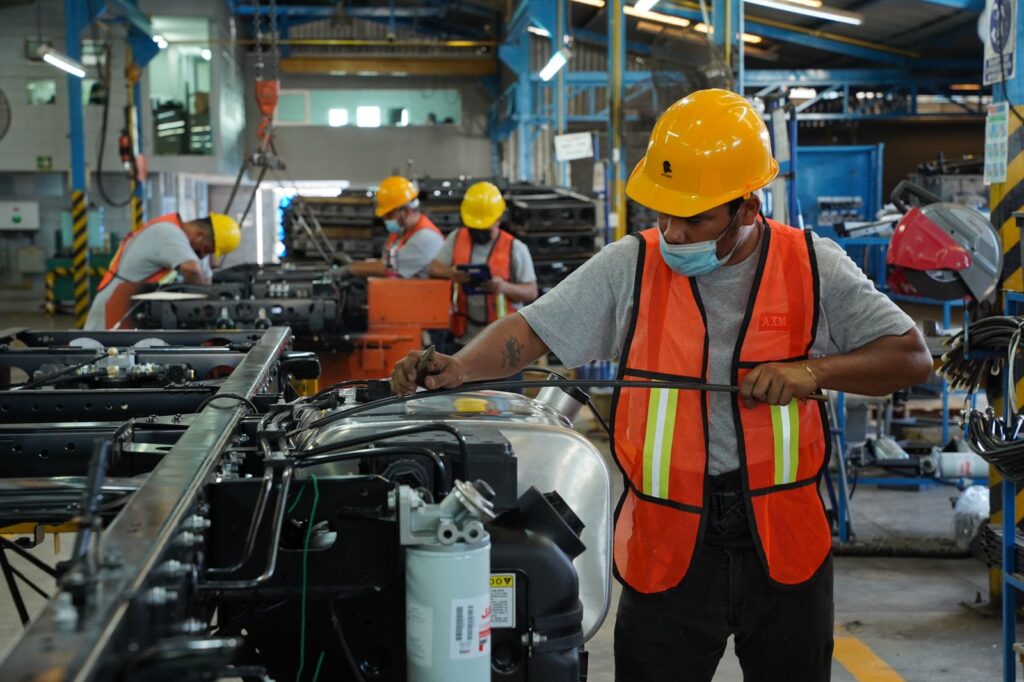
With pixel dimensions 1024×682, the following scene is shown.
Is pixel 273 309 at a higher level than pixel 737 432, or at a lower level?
higher

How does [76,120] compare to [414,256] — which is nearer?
[414,256]

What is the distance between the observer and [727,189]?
2316mm

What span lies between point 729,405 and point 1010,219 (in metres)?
2.81

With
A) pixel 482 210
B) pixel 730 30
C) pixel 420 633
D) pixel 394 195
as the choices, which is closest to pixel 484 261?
pixel 482 210

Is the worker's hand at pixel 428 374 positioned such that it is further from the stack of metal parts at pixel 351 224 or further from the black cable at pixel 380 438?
the stack of metal parts at pixel 351 224

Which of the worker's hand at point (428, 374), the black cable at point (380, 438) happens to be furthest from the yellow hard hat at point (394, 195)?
the black cable at point (380, 438)

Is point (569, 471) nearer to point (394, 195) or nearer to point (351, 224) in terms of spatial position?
point (394, 195)

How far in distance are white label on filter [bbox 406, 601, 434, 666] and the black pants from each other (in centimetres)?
78

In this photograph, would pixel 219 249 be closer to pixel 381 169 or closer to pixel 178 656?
pixel 178 656

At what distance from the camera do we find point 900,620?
459 cm

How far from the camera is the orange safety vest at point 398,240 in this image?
8.14 metres

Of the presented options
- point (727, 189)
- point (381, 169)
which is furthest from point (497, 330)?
point (381, 169)

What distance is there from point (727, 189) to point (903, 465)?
4198 mm

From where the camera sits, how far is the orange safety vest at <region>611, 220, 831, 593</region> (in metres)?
2.29
